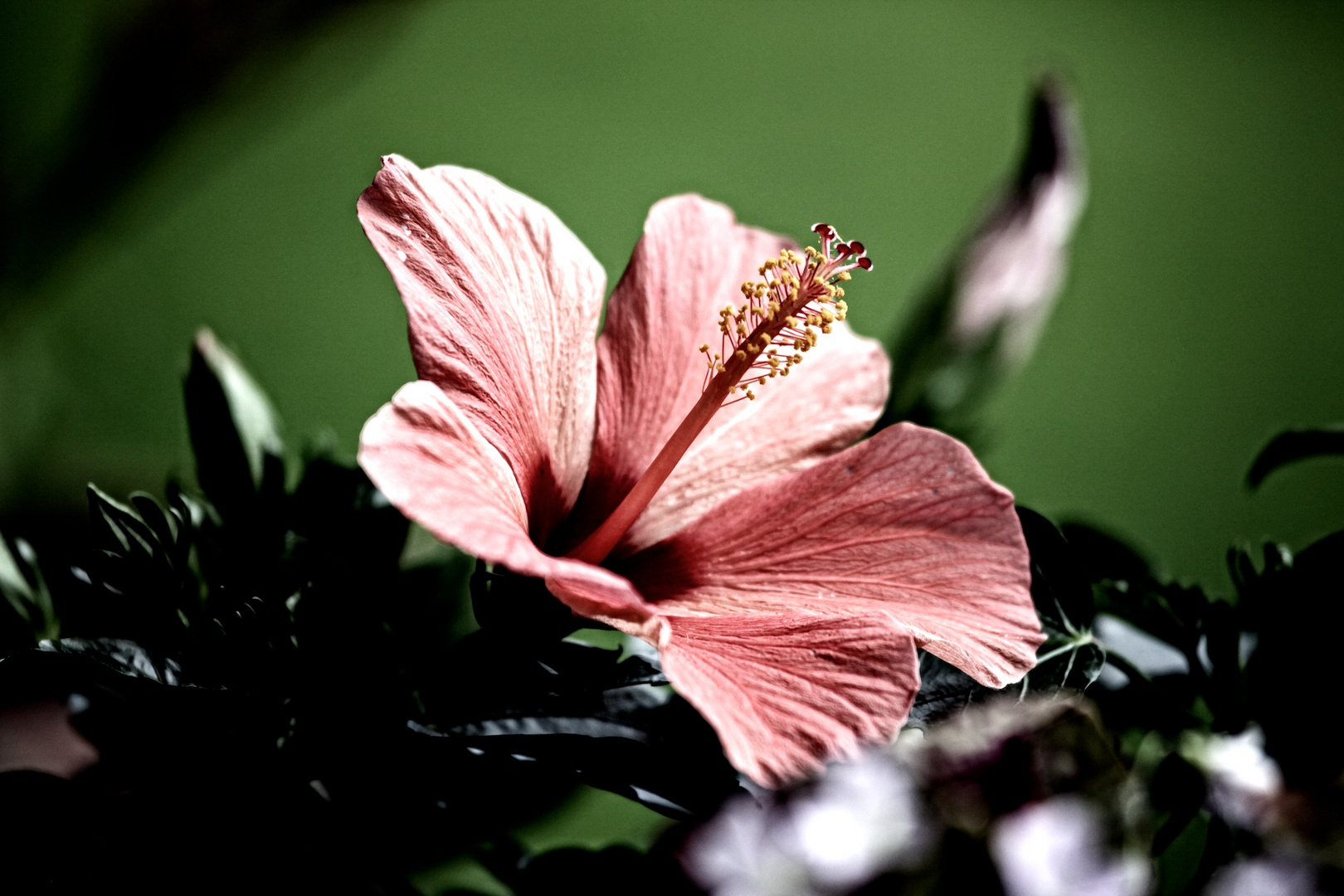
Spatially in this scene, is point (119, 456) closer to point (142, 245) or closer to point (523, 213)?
point (142, 245)

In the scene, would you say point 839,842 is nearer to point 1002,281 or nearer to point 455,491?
point 455,491

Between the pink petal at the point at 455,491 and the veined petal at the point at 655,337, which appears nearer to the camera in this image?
the pink petal at the point at 455,491

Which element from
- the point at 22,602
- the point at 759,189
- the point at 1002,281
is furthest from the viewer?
the point at 759,189

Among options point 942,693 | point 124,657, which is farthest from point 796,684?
point 124,657

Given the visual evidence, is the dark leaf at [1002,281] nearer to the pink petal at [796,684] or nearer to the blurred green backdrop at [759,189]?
the pink petal at [796,684]

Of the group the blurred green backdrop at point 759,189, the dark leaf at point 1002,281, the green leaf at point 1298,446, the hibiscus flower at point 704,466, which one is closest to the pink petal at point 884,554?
the hibiscus flower at point 704,466

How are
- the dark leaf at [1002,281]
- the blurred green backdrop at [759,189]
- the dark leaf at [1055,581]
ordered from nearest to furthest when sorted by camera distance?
the dark leaf at [1055,581]
the dark leaf at [1002,281]
the blurred green backdrop at [759,189]

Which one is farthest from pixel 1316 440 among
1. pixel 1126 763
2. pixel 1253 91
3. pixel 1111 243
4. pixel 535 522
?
pixel 1253 91
